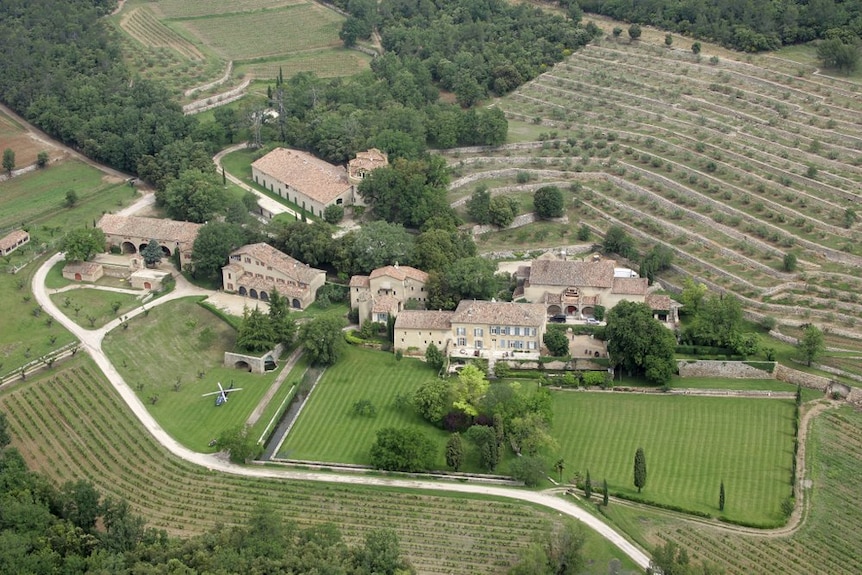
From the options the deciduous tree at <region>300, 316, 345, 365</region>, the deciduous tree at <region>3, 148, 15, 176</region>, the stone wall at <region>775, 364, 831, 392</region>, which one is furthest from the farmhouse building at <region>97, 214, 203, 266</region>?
the stone wall at <region>775, 364, 831, 392</region>

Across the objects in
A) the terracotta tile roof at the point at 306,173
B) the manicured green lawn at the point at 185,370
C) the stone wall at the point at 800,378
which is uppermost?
the stone wall at the point at 800,378

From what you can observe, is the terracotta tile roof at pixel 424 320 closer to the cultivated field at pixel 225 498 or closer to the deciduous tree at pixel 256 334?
the deciduous tree at pixel 256 334

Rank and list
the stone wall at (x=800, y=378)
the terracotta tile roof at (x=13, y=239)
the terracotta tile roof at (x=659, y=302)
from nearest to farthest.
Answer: the stone wall at (x=800, y=378), the terracotta tile roof at (x=659, y=302), the terracotta tile roof at (x=13, y=239)

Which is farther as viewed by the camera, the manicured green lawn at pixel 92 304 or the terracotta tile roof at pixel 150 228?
the terracotta tile roof at pixel 150 228

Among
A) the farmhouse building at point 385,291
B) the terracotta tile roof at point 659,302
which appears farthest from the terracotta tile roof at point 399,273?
the terracotta tile roof at point 659,302

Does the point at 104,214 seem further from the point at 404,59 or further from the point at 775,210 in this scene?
the point at 775,210

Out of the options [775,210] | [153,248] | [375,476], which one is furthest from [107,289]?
[775,210]

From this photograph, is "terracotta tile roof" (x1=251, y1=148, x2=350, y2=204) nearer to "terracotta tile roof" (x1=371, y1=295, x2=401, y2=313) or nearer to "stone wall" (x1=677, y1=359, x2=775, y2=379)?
"terracotta tile roof" (x1=371, y1=295, x2=401, y2=313)

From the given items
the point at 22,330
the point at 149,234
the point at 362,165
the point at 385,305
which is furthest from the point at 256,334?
the point at 362,165
